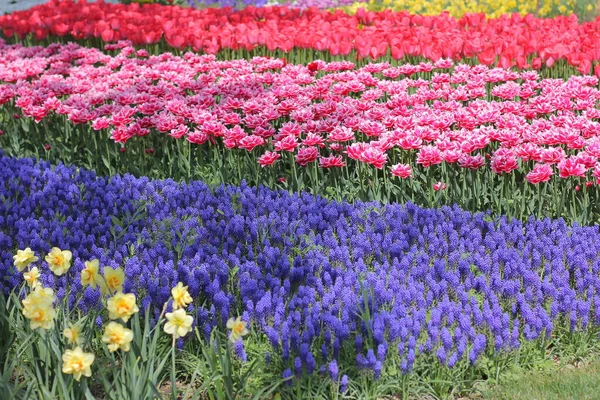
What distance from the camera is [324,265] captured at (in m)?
4.13

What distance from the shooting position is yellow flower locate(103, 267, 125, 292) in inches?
118

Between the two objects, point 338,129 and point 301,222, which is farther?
point 338,129

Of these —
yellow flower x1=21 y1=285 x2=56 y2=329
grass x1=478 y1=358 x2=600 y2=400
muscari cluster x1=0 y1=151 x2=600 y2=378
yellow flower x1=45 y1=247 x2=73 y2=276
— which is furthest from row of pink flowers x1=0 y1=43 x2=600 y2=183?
yellow flower x1=21 y1=285 x2=56 y2=329

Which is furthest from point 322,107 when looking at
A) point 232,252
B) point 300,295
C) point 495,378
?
point 495,378

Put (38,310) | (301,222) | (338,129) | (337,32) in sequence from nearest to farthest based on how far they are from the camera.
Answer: (38,310) → (301,222) → (338,129) → (337,32)

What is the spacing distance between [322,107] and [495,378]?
2898 mm

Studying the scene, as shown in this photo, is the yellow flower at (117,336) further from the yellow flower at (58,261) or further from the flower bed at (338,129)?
the flower bed at (338,129)

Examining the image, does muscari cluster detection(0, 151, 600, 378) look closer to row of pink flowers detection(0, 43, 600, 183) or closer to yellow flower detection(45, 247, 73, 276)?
row of pink flowers detection(0, 43, 600, 183)

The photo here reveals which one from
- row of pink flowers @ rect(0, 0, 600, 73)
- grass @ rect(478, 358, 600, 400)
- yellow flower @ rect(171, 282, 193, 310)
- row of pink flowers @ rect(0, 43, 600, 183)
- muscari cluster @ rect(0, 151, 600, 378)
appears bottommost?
grass @ rect(478, 358, 600, 400)

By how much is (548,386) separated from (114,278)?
195 cm

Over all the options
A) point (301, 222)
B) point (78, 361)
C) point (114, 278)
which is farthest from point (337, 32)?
point (78, 361)

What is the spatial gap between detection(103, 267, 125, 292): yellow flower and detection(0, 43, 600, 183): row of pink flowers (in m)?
2.53

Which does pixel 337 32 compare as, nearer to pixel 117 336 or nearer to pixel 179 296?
pixel 179 296

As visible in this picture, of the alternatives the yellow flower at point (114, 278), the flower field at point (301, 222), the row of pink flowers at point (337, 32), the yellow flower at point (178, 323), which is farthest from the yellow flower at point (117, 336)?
the row of pink flowers at point (337, 32)
